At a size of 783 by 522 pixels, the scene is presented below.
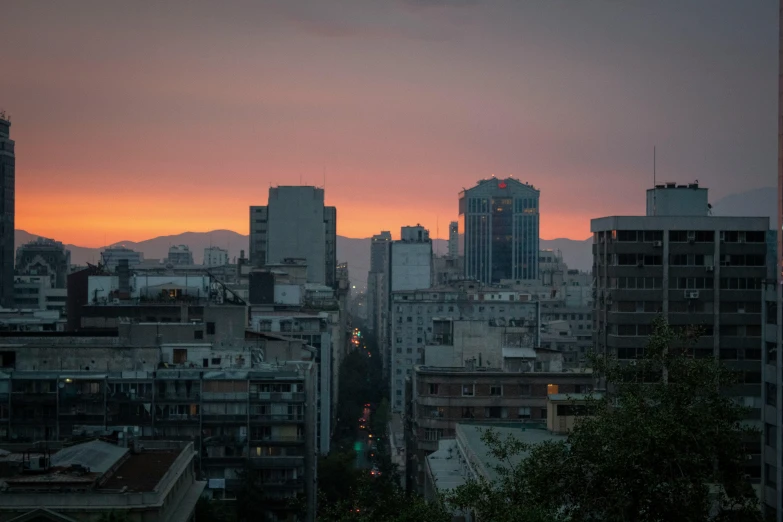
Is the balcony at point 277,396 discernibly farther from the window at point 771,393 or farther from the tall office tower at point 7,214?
the tall office tower at point 7,214

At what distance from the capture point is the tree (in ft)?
104

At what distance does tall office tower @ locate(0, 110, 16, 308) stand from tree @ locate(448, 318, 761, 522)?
6267 inches

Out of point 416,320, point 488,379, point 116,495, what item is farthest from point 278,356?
point 416,320

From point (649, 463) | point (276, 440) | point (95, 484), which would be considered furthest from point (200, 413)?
point (649, 463)

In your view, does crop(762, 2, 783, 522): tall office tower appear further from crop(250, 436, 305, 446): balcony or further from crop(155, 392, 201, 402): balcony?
crop(155, 392, 201, 402): balcony

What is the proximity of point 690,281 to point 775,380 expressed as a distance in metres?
28.1

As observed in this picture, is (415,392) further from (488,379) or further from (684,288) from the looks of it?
(684,288)

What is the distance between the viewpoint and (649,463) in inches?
1265

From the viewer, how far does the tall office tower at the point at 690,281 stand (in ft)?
209

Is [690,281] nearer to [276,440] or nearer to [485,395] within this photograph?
[485,395]

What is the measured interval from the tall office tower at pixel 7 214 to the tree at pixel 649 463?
159 metres

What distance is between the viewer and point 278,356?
78188mm

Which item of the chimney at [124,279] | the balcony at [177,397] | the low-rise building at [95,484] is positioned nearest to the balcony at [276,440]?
the balcony at [177,397]

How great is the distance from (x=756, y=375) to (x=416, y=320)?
321ft
